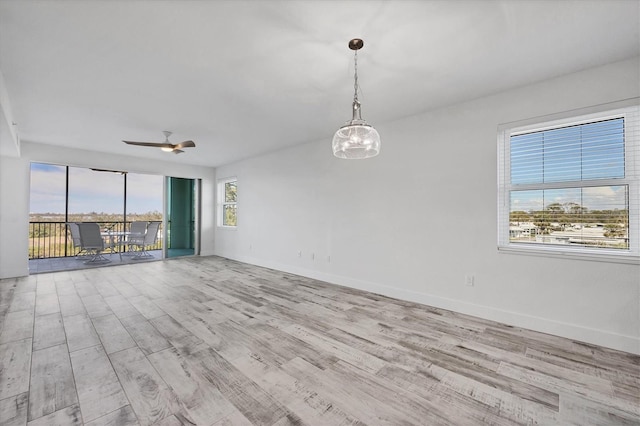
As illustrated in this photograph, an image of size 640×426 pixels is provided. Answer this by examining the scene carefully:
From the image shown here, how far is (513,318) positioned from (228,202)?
6.52 meters

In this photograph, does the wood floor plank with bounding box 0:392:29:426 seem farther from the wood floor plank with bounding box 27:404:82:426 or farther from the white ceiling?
the white ceiling

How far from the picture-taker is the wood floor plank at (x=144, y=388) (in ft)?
5.13

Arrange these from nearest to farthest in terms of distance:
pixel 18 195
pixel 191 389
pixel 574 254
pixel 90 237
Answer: pixel 191 389, pixel 574 254, pixel 18 195, pixel 90 237

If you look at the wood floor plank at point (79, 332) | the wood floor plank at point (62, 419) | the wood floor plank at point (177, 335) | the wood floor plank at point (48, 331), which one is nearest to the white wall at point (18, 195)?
the wood floor plank at point (48, 331)

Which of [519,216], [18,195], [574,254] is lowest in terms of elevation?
[574,254]

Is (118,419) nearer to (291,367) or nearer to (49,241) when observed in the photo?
(291,367)

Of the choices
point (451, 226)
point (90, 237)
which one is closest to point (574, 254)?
point (451, 226)

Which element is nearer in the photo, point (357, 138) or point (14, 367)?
point (14, 367)

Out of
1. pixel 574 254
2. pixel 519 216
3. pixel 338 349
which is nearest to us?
pixel 338 349

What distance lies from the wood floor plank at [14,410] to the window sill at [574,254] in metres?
4.04

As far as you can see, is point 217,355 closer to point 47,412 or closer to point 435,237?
point 47,412

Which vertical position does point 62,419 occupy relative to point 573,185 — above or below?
below

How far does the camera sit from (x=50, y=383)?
183 centimetres

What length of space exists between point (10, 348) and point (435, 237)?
14.3ft
